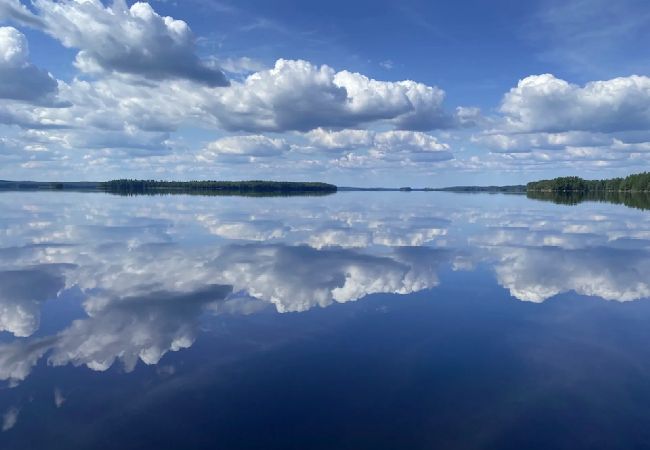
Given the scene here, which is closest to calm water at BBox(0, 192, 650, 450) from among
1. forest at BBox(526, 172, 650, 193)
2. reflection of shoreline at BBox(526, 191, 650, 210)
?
reflection of shoreline at BBox(526, 191, 650, 210)

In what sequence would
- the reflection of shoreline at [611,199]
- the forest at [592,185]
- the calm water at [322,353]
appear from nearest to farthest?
1. the calm water at [322,353]
2. the reflection of shoreline at [611,199]
3. the forest at [592,185]

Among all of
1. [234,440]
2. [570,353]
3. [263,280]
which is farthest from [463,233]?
[234,440]

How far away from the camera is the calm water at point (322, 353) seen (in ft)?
24.0

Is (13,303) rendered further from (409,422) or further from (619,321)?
(619,321)

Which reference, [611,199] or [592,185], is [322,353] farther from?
[592,185]

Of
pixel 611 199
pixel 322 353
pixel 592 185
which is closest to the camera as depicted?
pixel 322 353

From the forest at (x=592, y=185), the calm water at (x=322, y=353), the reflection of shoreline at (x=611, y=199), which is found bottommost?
the calm water at (x=322, y=353)

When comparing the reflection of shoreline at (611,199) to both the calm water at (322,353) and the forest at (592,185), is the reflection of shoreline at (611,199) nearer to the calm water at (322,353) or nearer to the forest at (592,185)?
the forest at (592,185)

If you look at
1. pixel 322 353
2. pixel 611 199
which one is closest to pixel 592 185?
pixel 611 199

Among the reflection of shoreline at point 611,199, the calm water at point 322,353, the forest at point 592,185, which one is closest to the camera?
the calm water at point 322,353

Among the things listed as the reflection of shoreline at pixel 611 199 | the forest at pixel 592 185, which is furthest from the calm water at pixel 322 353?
the forest at pixel 592 185

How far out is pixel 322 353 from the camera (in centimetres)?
1059

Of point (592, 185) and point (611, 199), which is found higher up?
point (592, 185)

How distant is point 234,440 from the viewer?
273 inches
